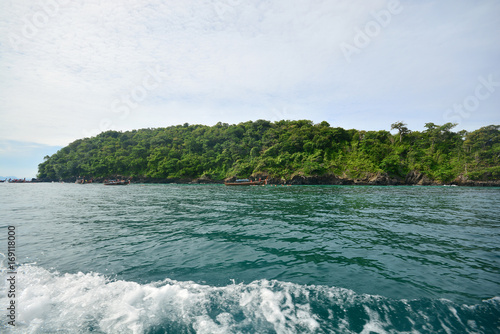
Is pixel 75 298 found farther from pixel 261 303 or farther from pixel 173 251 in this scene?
pixel 261 303

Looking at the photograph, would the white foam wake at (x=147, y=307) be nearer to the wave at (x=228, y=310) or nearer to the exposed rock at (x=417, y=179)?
the wave at (x=228, y=310)

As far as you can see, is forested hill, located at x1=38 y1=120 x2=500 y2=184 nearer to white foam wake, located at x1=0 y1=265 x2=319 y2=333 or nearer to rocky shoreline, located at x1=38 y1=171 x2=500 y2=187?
rocky shoreline, located at x1=38 y1=171 x2=500 y2=187

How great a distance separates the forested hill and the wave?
6831cm

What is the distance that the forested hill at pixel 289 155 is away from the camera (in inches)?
2653

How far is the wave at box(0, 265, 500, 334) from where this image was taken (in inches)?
151

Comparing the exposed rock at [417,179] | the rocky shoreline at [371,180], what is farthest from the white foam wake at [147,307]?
the exposed rock at [417,179]

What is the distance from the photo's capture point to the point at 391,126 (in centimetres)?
8531

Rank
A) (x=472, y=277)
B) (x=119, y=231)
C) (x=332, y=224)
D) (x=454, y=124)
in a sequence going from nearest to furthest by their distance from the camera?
(x=472, y=277), (x=119, y=231), (x=332, y=224), (x=454, y=124)

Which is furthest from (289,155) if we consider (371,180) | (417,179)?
(417,179)

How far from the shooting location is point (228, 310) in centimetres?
438

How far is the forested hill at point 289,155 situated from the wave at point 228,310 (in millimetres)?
68307

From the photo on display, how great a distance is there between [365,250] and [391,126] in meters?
96.8

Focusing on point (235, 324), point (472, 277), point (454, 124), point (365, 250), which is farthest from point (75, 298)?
point (454, 124)

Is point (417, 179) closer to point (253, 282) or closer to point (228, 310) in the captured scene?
point (253, 282)
